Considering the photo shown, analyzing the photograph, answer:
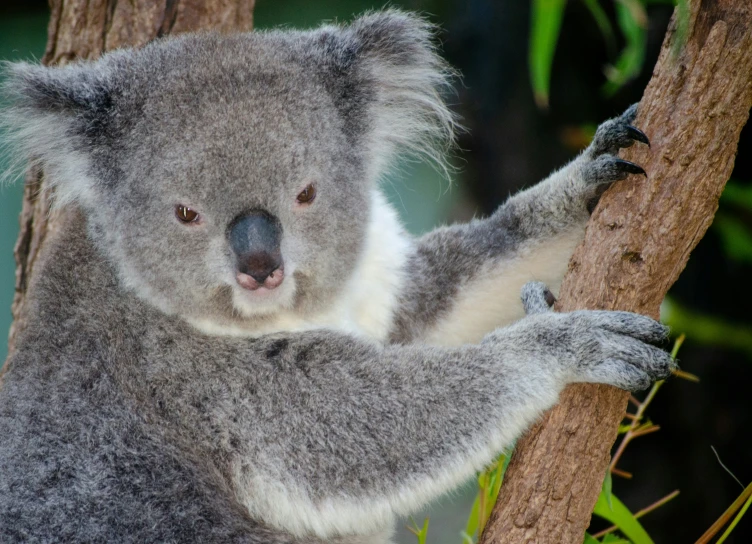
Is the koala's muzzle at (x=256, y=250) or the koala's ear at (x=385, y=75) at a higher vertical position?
the koala's ear at (x=385, y=75)

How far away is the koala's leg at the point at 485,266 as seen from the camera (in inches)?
118

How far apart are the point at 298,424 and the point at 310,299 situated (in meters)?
0.39

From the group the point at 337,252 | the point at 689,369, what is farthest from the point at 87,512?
the point at 689,369

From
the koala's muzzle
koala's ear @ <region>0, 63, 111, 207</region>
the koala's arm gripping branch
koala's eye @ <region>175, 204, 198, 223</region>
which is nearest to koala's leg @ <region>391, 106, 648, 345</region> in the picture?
the koala's arm gripping branch

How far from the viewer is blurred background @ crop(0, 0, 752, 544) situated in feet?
16.2

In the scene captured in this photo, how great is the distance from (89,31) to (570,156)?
318 cm

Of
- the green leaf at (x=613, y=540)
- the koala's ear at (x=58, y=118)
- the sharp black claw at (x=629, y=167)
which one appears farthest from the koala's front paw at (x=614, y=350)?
the koala's ear at (x=58, y=118)

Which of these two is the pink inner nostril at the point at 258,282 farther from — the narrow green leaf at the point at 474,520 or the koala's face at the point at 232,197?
the narrow green leaf at the point at 474,520

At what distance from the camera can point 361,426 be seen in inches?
99.5

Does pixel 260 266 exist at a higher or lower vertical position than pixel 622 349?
higher

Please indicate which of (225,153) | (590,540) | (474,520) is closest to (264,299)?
(225,153)

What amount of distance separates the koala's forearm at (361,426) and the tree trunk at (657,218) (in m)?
0.23

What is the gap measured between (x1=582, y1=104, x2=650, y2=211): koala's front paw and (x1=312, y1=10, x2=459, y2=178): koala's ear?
0.52 metres

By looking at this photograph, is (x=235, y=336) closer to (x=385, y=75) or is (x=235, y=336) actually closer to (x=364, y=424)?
(x=364, y=424)
